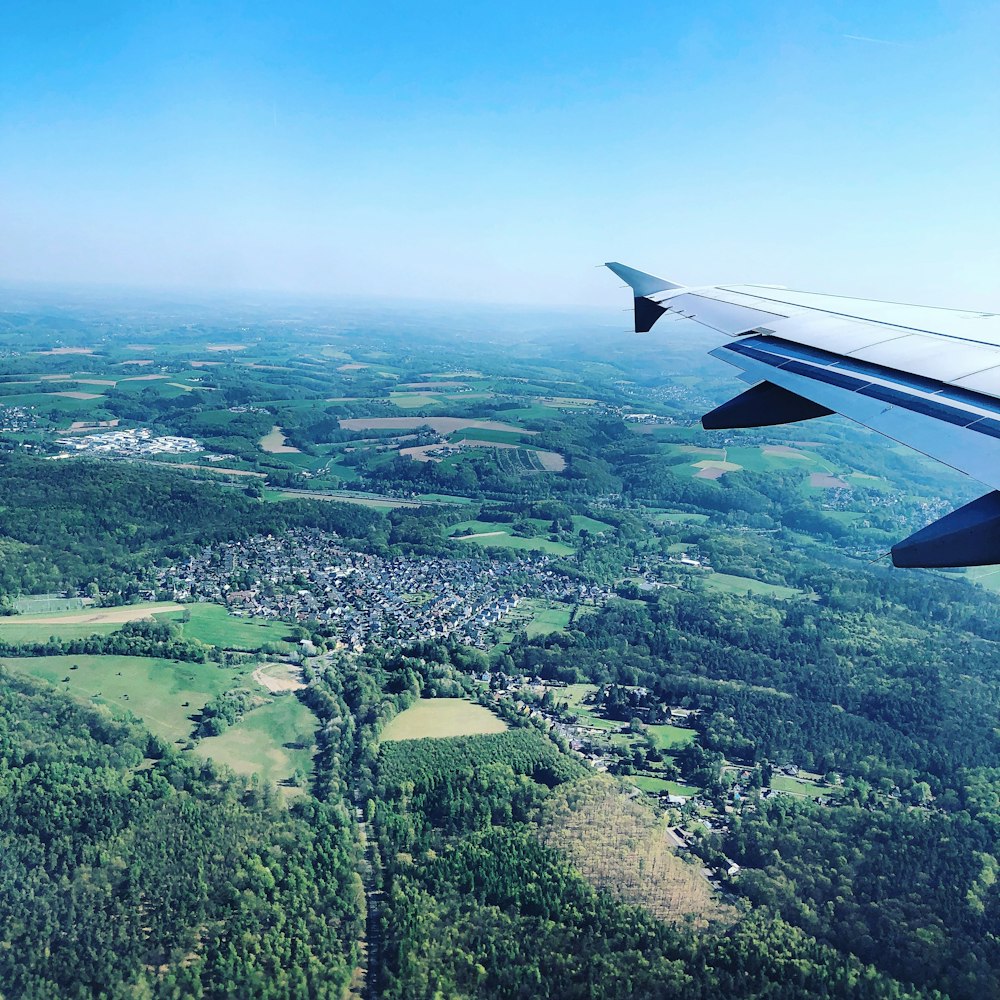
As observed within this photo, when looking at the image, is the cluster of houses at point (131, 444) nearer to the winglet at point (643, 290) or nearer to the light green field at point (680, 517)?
the light green field at point (680, 517)

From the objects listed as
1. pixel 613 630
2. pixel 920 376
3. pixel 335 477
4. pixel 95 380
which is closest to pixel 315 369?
pixel 95 380

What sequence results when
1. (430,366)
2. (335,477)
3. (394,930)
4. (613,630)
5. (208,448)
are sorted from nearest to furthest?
(394,930), (613,630), (335,477), (208,448), (430,366)

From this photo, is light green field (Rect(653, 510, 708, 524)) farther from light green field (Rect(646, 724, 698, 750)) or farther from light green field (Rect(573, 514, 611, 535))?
light green field (Rect(646, 724, 698, 750))

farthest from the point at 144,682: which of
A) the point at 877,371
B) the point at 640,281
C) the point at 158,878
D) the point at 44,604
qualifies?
the point at 877,371

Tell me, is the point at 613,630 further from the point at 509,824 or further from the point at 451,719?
the point at 509,824

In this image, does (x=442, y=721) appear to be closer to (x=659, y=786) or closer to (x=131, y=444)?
(x=659, y=786)

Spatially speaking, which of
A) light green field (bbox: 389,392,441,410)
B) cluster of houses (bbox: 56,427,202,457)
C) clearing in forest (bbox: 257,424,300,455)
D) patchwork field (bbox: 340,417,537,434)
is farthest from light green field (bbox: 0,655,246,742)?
light green field (bbox: 389,392,441,410)

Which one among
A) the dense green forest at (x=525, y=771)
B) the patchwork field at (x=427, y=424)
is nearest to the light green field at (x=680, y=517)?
the dense green forest at (x=525, y=771)
